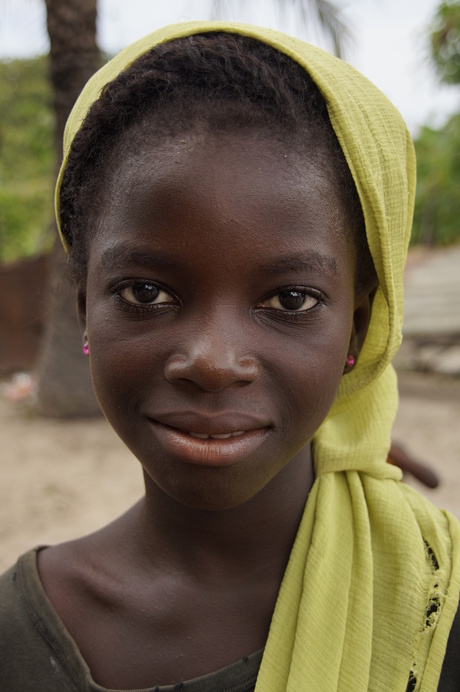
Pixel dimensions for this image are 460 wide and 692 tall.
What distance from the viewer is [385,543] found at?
1.28m

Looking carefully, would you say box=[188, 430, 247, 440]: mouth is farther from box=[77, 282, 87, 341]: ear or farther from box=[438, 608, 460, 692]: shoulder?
box=[438, 608, 460, 692]: shoulder

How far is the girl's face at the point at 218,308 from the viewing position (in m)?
0.99

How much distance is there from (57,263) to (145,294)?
366cm

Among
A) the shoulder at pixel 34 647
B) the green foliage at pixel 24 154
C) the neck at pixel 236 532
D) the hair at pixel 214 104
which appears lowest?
the shoulder at pixel 34 647

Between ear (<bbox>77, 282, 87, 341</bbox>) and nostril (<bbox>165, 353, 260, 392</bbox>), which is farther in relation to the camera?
ear (<bbox>77, 282, 87, 341</bbox>)

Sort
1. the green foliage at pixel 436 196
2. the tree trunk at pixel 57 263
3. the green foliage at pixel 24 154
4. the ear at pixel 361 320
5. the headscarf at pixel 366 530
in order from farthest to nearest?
the green foliage at pixel 436 196
the green foliage at pixel 24 154
the tree trunk at pixel 57 263
the ear at pixel 361 320
the headscarf at pixel 366 530

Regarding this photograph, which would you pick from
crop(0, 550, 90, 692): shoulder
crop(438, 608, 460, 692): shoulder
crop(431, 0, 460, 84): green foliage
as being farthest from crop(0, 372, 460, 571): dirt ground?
crop(431, 0, 460, 84): green foliage

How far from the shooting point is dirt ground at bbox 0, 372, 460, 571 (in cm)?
392

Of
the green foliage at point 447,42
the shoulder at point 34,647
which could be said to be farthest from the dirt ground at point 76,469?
the green foliage at point 447,42

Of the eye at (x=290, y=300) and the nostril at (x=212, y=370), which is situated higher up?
the eye at (x=290, y=300)

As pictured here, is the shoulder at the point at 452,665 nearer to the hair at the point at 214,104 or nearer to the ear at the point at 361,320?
the ear at the point at 361,320

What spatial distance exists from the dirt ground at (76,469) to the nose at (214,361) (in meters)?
2.91

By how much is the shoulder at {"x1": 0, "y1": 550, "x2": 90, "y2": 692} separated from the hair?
737 millimetres

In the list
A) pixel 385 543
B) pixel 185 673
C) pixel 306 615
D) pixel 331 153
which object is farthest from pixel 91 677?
pixel 331 153
